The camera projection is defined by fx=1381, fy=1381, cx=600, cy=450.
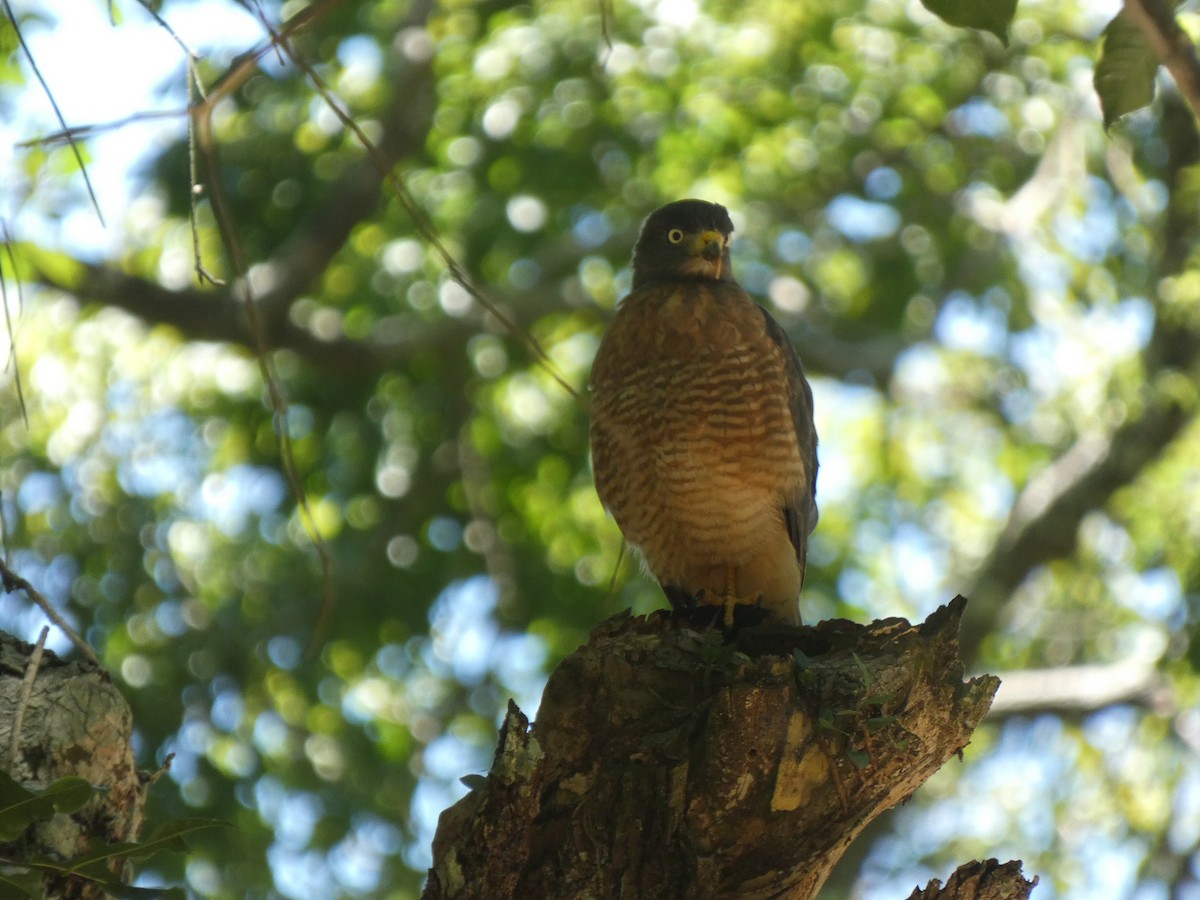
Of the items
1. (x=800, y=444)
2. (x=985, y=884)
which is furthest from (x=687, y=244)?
(x=985, y=884)

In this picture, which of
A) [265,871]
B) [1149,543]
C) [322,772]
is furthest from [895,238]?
[265,871]

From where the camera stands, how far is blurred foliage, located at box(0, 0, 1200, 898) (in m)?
7.61

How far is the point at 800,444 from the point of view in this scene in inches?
201

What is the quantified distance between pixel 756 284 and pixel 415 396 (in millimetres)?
2430

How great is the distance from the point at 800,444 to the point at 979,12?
9.92 ft

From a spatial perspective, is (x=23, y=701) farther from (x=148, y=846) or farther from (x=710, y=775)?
(x=710, y=775)

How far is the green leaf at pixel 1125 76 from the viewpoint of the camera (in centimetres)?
209

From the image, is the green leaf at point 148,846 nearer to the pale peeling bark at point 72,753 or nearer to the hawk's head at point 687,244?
the pale peeling bark at point 72,753

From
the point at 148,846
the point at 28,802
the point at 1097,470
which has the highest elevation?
the point at 28,802

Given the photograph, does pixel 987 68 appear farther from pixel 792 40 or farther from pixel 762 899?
Answer: pixel 762 899

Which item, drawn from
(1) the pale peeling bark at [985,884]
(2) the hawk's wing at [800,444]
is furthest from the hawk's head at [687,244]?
(1) the pale peeling bark at [985,884]

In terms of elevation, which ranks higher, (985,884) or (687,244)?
(687,244)

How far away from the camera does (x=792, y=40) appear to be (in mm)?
9812

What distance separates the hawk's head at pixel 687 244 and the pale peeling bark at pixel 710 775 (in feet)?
8.83
